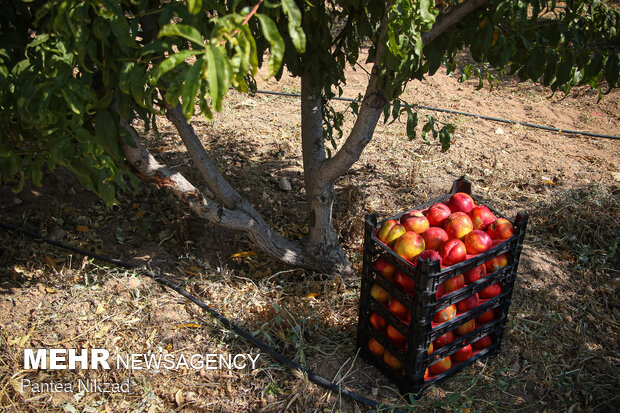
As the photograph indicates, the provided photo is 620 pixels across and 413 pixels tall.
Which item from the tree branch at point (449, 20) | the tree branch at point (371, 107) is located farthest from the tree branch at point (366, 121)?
the tree branch at point (449, 20)

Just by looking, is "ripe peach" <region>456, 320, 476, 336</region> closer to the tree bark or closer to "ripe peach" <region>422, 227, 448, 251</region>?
"ripe peach" <region>422, 227, 448, 251</region>

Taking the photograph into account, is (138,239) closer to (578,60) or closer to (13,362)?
(13,362)

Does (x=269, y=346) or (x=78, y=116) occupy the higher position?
(x=78, y=116)

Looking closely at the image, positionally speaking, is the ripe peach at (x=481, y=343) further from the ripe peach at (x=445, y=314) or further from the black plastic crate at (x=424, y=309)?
the ripe peach at (x=445, y=314)

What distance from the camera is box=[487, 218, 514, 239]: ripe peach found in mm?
2295

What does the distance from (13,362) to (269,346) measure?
1.31 metres

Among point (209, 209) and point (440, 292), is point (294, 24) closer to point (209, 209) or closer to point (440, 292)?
point (440, 292)

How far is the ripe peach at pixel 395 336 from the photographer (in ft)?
7.68

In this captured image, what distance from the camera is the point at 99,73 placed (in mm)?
2301

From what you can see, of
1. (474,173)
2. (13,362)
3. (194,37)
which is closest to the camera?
(194,37)

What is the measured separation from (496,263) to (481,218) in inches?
9.2

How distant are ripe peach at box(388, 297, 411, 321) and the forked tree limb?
938 mm

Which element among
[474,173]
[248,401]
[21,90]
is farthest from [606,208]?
[21,90]

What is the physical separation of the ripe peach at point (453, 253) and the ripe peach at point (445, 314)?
0.71ft
